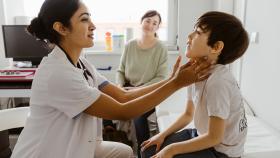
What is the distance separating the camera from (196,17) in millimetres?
2887

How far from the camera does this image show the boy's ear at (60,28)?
1.17 meters

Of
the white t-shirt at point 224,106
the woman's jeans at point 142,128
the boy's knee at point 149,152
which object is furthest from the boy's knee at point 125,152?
the woman's jeans at point 142,128

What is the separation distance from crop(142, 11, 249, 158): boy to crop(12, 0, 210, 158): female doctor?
77 mm

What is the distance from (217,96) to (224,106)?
5 cm

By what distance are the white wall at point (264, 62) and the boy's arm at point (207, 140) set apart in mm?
821

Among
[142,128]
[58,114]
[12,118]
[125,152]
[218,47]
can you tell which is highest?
[218,47]

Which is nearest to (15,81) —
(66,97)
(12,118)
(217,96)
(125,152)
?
(12,118)

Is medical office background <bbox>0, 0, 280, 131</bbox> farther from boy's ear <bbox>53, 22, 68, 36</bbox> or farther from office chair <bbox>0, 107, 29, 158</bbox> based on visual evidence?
office chair <bbox>0, 107, 29, 158</bbox>

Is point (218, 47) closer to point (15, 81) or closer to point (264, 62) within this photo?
point (264, 62)

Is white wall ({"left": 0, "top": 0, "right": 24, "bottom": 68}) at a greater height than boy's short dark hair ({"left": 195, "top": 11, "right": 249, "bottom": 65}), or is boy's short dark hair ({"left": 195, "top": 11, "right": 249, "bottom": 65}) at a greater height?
white wall ({"left": 0, "top": 0, "right": 24, "bottom": 68})

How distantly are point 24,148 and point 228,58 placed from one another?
93 centimetres

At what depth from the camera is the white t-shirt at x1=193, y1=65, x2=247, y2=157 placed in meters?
1.08

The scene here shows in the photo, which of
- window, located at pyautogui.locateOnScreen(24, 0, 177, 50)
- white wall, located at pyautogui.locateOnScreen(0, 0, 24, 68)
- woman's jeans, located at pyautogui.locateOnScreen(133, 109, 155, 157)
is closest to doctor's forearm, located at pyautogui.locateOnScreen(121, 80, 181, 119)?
woman's jeans, located at pyautogui.locateOnScreen(133, 109, 155, 157)

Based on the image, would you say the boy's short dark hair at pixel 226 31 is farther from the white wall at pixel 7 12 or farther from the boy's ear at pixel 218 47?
the white wall at pixel 7 12
